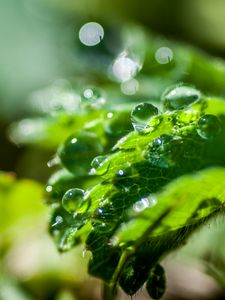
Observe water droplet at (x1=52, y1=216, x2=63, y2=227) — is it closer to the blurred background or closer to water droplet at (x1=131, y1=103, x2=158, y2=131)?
water droplet at (x1=131, y1=103, x2=158, y2=131)

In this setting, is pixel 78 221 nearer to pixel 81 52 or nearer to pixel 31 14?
pixel 81 52

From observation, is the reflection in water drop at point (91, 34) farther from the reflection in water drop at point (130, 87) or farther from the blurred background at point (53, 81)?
the reflection in water drop at point (130, 87)

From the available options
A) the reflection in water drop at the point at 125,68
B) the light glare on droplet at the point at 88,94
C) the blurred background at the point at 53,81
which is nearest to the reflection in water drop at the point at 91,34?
the blurred background at the point at 53,81

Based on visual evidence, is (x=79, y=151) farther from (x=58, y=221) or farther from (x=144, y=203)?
(x=144, y=203)

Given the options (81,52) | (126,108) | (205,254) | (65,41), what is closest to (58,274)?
(205,254)

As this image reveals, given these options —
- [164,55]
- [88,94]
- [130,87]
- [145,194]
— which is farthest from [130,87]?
[145,194]

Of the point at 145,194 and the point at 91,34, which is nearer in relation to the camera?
the point at 145,194
